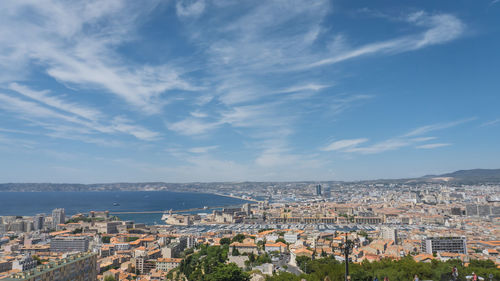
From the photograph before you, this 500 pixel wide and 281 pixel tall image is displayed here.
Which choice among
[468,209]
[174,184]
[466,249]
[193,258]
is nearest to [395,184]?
[468,209]

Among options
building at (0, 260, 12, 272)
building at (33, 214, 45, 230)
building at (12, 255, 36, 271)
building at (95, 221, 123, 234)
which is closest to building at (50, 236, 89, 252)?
building at (12, 255, 36, 271)

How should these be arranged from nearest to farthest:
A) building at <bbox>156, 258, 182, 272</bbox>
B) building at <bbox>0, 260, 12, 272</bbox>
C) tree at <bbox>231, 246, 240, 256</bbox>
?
building at <bbox>0, 260, 12, 272</bbox> → tree at <bbox>231, 246, 240, 256</bbox> → building at <bbox>156, 258, 182, 272</bbox>

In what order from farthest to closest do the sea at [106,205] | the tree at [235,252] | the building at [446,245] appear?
1. the sea at [106,205]
2. the building at [446,245]
3. the tree at [235,252]

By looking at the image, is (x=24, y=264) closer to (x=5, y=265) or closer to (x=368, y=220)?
(x=5, y=265)

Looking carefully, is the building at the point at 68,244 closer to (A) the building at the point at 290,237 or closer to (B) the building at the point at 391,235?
(A) the building at the point at 290,237

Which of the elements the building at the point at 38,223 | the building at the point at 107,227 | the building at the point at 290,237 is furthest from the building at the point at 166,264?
the building at the point at 38,223

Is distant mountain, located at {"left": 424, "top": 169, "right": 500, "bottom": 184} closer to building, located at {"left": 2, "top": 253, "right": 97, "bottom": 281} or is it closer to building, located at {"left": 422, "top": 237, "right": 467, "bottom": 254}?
building, located at {"left": 422, "top": 237, "right": 467, "bottom": 254}

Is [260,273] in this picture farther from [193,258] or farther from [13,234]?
[13,234]
